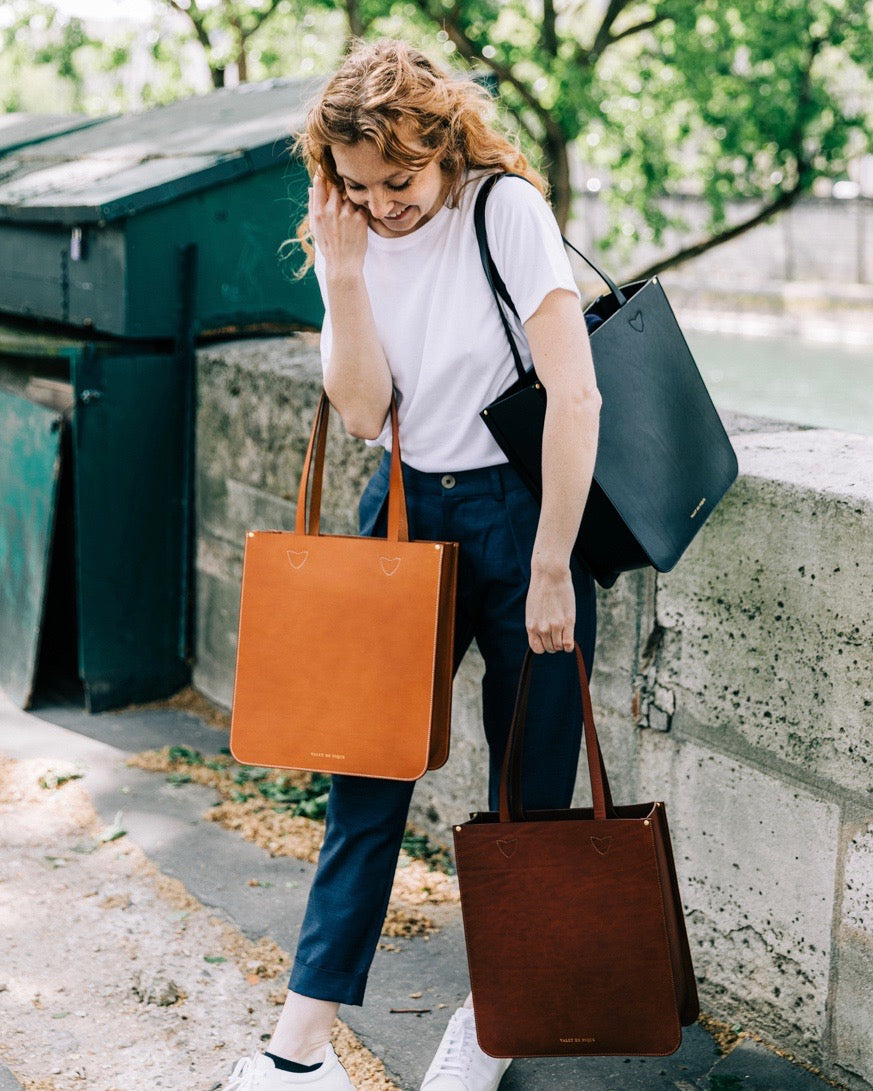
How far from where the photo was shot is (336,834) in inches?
90.4

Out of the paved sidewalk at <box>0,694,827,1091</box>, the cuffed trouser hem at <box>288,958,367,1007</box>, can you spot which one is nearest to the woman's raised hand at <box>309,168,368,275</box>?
the cuffed trouser hem at <box>288,958,367,1007</box>

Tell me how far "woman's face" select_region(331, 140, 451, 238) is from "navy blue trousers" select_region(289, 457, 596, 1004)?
446 mm

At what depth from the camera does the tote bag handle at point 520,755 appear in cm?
214

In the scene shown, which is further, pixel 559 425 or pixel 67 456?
pixel 67 456

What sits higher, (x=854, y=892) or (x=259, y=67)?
(x=259, y=67)

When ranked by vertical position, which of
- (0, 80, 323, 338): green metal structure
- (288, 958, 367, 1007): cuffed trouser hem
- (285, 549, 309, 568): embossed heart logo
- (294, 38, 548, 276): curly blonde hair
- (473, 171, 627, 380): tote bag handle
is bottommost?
(288, 958, 367, 1007): cuffed trouser hem

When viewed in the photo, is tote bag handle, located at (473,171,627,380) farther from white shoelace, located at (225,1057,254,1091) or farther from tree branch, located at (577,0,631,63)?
tree branch, located at (577,0,631,63)

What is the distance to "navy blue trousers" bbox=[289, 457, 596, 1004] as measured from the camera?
2.21 meters

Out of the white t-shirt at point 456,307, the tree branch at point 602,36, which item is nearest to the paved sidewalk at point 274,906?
the white t-shirt at point 456,307

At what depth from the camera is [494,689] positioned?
2.33 metres

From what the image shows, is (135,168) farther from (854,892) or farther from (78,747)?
(854,892)

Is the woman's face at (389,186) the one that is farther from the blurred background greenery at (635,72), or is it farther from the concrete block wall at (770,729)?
the blurred background greenery at (635,72)

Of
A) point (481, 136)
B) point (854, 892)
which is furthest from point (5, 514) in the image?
point (854, 892)

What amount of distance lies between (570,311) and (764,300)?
79.9 feet
